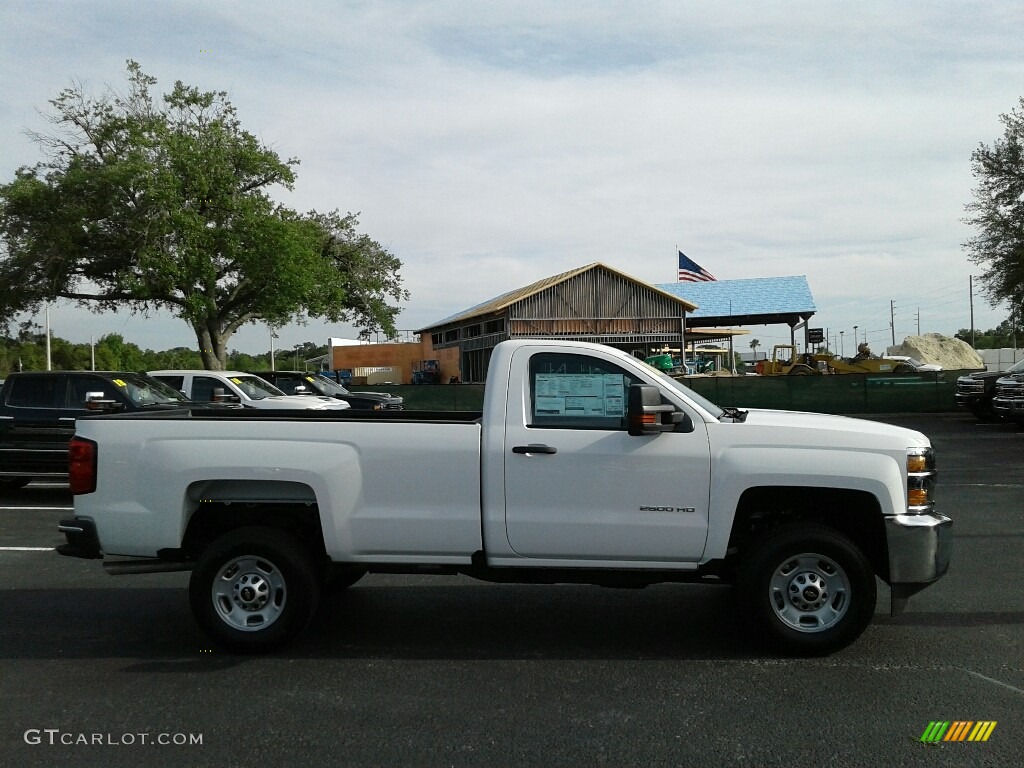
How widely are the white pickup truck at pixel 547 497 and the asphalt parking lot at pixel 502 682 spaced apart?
0.43m

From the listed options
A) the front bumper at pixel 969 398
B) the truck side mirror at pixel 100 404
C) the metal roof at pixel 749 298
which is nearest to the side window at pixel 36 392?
the truck side mirror at pixel 100 404

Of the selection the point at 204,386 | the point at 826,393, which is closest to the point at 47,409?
the point at 204,386

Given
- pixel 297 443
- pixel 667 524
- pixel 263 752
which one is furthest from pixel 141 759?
pixel 667 524

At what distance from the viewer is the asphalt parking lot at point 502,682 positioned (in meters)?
4.27

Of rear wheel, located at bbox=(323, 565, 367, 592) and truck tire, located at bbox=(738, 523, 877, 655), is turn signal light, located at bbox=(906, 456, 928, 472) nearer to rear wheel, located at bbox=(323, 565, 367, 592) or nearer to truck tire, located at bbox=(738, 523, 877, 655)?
truck tire, located at bbox=(738, 523, 877, 655)

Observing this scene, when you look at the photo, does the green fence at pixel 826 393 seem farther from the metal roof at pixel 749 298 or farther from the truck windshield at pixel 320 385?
the metal roof at pixel 749 298

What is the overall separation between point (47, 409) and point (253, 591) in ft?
27.7

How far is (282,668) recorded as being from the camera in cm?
545

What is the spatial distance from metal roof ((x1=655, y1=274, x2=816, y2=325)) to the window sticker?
44371 mm

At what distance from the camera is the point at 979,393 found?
24969mm

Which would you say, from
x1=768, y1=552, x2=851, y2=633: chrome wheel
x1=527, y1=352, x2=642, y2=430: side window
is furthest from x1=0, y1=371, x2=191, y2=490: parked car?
x1=768, y1=552, x2=851, y2=633: chrome wheel

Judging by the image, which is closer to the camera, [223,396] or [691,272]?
[223,396]

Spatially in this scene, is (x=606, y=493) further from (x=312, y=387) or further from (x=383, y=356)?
(x=383, y=356)

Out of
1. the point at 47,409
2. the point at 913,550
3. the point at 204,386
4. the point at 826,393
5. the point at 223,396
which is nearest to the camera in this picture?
the point at 913,550
